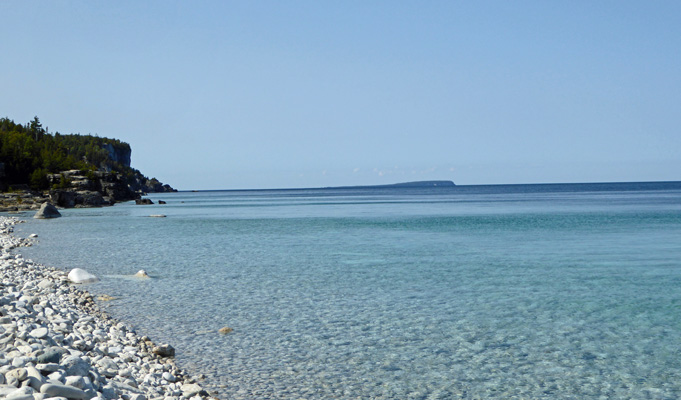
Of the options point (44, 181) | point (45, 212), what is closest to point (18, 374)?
point (45, 212)

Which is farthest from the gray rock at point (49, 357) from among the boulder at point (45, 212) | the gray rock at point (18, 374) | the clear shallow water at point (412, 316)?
the boulder at point (45, 212)

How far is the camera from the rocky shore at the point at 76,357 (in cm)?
710

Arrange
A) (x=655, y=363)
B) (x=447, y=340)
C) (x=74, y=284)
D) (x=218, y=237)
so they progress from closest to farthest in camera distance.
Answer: (x=655, y=363) < (x=447, y=340) < (x=74, y=284) < (x=218, y=237)

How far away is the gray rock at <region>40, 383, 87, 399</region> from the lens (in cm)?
681

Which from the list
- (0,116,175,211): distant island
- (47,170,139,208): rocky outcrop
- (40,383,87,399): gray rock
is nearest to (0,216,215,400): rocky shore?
(40,383,87,399): gray rock

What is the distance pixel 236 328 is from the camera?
14.5 metres

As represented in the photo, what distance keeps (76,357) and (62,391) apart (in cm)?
152

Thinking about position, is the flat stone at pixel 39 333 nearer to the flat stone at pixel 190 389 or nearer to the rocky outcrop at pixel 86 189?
the flat stone at pixel 190 389

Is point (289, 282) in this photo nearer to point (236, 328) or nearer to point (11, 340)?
point (236, 328)

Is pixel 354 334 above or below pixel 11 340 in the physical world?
below

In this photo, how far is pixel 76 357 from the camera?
8367mm

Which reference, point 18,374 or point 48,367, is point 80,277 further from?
point 18,374

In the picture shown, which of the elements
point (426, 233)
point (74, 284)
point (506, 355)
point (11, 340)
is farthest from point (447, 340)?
point (426, 233)

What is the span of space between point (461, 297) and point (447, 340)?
536 cm
